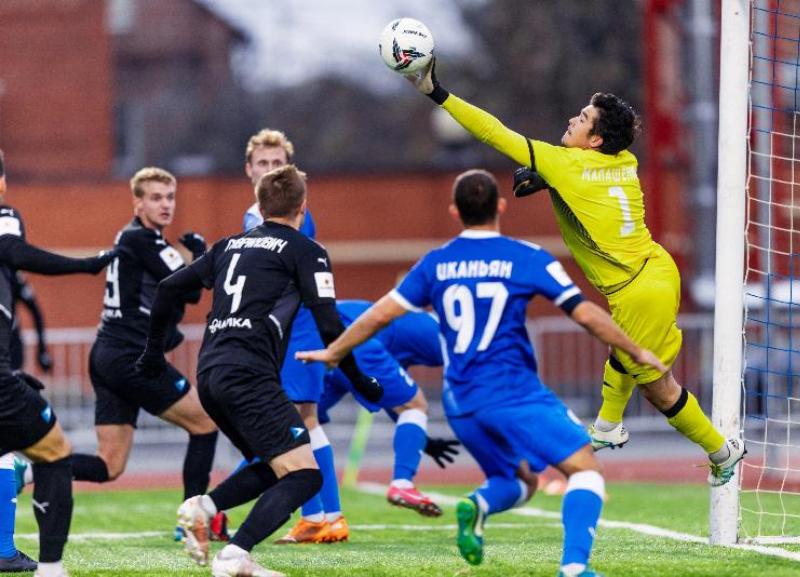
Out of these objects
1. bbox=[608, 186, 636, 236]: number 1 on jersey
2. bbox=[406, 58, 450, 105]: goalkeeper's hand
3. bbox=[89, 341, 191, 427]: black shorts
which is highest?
bbox=[406, 58, 450, 105]: goalkeeper's hand

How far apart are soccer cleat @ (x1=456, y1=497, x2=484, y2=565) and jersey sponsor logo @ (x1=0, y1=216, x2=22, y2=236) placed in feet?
8.75

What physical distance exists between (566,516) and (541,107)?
27598 millimetres

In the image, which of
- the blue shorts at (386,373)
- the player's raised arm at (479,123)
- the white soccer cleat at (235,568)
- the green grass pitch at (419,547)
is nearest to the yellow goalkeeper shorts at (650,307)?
the player's raised arm at (479,123)

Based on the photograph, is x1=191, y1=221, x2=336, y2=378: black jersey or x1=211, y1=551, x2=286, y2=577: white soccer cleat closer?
x1=211, y1=551, x2=286, y2=577: white soccer cleat

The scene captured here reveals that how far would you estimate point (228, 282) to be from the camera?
7016 mm

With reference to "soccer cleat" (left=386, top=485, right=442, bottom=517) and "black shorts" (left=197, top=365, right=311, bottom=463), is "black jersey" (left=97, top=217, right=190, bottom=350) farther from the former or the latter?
"black shorts" (left=197, top=365, right=311, bottom=463)

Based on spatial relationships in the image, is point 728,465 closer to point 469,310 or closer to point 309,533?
point 469,310

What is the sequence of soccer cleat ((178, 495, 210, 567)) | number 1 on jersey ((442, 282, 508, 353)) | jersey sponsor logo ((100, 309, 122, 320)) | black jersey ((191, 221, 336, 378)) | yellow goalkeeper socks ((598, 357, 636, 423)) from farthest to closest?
jersey sponsor logo ((100, 309, 122, 320)), yellow goalkeeper socks ((598, 357, 636, 423)), black jersey ((191, 221, 336, 378)), soccer cleat ((178, 495, 210, 567)), number 1 on jersey ((442, 282, 508, 353))

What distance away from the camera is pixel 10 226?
24.5ft

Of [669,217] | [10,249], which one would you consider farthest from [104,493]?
[669,217]

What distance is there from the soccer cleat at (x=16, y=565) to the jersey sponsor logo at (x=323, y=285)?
2.10 meters

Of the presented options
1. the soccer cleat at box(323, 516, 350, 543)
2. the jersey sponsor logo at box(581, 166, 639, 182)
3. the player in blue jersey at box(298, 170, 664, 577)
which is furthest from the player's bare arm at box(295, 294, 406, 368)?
the soccer cleat at box(323, 516, 350, 543)

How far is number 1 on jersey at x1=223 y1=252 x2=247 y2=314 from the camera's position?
6.95 m

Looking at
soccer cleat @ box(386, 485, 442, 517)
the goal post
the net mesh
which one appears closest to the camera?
the goal post
